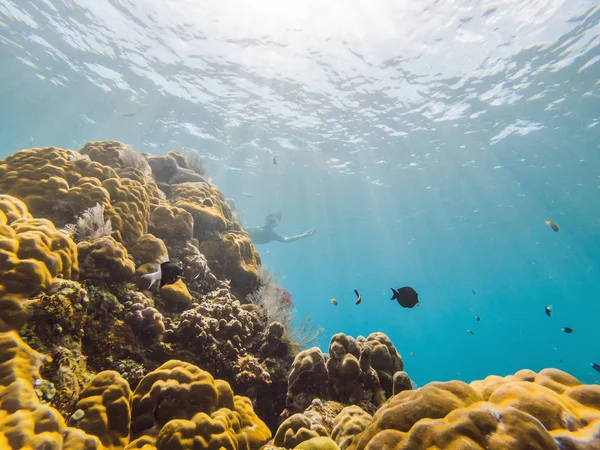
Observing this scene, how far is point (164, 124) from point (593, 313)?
6366 inches

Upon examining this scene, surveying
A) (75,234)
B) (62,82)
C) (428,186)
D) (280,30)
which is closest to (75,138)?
(62,82)

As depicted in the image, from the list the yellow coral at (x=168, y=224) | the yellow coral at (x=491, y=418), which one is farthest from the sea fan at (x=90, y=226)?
the yellow coral at (x=491, y=418)

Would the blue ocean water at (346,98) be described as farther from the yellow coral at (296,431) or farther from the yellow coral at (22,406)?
the yellow coral at (22,406)

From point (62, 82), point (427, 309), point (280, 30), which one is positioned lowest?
point (427, 309)

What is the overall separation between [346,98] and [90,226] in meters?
19.5

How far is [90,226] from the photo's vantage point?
15.4 ft

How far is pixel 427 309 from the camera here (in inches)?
5955

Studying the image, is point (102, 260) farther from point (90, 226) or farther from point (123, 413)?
point (123, 413)

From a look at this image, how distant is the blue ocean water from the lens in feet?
49.4

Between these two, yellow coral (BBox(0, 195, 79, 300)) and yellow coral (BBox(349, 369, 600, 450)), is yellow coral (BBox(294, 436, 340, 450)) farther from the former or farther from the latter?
yellow coral (BBox(0, 195, 79, 300))

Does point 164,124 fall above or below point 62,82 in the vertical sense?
below

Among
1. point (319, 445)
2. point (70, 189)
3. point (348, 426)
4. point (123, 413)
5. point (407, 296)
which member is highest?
point (70, 189)

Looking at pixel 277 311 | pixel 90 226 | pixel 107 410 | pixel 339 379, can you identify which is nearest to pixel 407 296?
pixel 339 379

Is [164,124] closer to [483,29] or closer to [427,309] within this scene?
[483,29]
